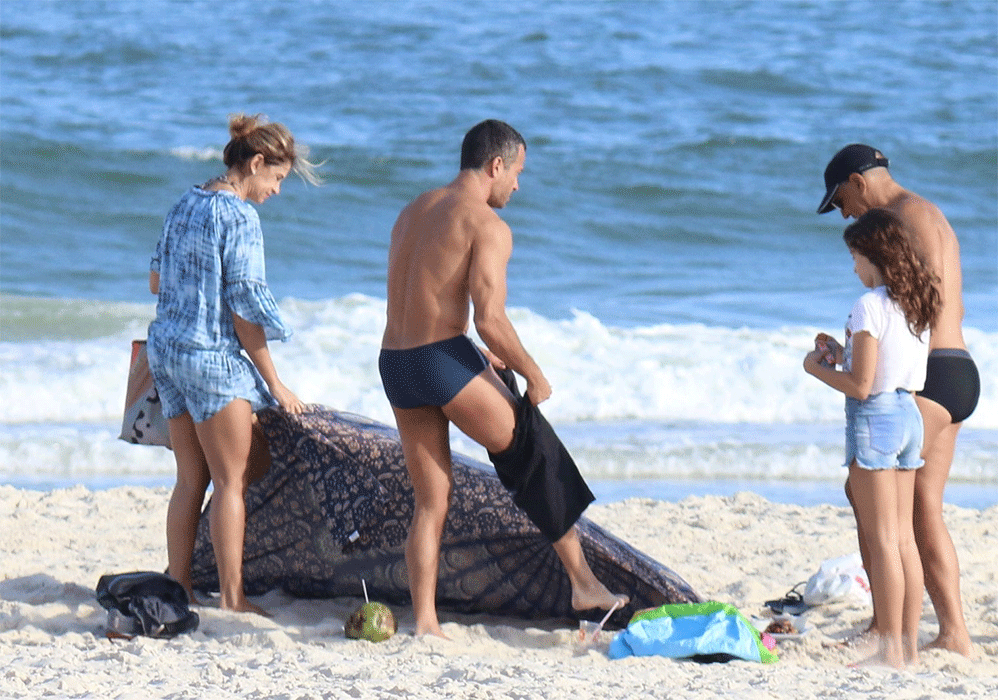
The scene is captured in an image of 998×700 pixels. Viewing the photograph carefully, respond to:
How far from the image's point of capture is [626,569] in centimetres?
410

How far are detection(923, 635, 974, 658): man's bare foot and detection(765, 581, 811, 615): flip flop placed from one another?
0.59 meters

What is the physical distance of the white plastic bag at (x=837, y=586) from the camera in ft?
14.5

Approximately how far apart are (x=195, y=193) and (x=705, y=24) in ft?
64.6

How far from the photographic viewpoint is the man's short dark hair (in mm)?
3713

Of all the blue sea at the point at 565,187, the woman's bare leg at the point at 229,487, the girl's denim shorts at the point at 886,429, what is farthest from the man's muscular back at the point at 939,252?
the blue sea at the point at 565,187

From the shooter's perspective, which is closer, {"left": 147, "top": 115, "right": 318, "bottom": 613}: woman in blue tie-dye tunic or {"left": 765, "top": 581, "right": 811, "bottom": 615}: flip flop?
{"left": 147, "top": 115, "right": 318, "bottom": 613}: woman in blue tie-dye tunic

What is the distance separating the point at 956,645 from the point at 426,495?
1745mm

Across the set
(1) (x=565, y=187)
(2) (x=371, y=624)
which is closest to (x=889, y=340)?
(2) (x=371, y=624)

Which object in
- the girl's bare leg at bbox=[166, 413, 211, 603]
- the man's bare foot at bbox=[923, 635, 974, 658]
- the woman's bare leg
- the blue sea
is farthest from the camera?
the blue sea

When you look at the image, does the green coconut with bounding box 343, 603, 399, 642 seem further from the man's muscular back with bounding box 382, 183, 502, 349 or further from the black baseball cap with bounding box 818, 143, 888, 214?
the black baseball cap with bounding box 818, 143, 888, 214

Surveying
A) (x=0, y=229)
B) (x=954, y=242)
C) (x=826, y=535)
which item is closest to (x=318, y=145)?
(x=0, y=229)

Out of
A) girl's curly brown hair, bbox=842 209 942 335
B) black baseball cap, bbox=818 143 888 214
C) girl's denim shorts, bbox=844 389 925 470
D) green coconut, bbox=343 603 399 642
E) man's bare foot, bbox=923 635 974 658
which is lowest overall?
man's bare foot, bbox=923 635 974 658

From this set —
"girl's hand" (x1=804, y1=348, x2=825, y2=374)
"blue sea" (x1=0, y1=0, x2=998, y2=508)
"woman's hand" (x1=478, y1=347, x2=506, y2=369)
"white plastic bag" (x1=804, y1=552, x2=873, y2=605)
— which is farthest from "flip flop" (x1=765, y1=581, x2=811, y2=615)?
"blue sea" (x1=0, y1=0, x2=998, y2=508)

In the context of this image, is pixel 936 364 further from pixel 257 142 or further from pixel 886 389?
pixel 257 142
